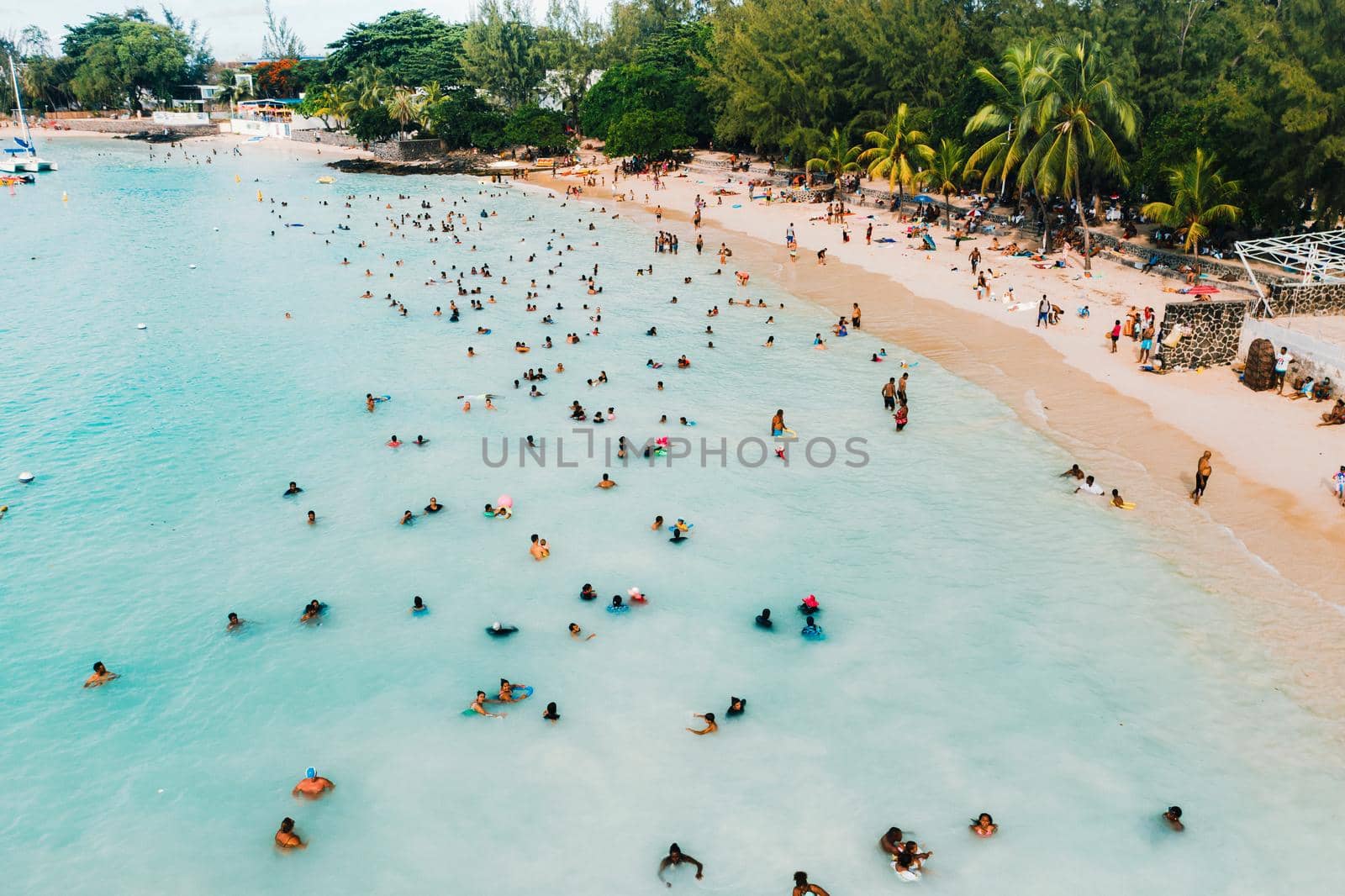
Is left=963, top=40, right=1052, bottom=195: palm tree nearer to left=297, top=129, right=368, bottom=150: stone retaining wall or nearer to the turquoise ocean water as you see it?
the turquoise ocean water

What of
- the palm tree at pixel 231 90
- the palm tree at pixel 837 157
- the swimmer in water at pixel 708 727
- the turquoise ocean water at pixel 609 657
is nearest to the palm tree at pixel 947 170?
the palm tree at pixel 837 157

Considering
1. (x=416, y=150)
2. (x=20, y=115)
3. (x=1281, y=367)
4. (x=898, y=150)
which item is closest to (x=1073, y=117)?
(x=1281, y=367)

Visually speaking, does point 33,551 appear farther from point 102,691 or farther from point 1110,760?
point 1110,760

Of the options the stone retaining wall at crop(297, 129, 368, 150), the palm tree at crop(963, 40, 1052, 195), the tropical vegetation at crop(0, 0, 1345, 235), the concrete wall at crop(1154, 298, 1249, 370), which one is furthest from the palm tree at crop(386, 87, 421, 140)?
the concrete wall at crop(1154, 298, 1249, 370)

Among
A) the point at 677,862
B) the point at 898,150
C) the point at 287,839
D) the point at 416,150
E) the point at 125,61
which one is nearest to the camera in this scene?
the point at 677,862

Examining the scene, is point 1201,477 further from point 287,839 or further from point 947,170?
point 947,170

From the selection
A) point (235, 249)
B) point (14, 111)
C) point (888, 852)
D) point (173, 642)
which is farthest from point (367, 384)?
point (14, 111)
